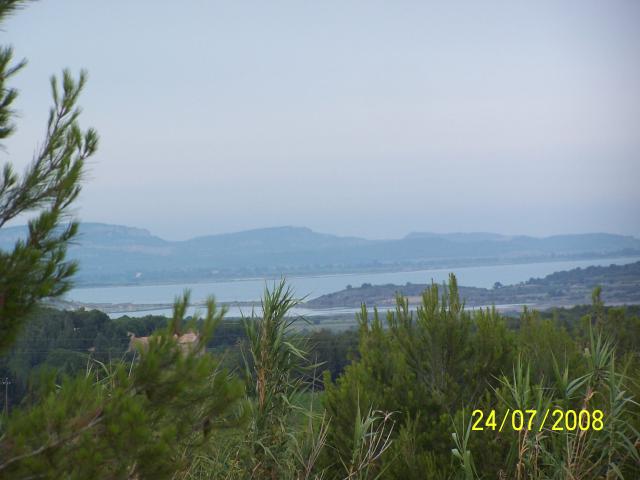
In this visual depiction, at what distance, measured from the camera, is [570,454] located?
4.48 m

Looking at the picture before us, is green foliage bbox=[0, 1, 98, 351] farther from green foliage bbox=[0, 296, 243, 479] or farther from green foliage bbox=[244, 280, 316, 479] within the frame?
green foliage bbox=[244, 280, 316, 479]

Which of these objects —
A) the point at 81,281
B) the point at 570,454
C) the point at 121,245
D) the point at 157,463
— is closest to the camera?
the point at 157,463

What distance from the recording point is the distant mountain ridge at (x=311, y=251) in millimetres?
60625

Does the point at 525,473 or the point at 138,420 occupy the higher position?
the point at 138,420

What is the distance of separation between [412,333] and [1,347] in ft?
15.1

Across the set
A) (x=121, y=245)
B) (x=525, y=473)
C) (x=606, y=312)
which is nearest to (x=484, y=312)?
(x=525, y=473)

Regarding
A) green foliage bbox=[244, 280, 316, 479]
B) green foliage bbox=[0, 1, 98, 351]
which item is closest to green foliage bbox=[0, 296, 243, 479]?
green foliage bbox=[0, 1, 98, 351]

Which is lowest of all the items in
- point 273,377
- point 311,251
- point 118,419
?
point 273,377

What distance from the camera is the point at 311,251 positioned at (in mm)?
81688

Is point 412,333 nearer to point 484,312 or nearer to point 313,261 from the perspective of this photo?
point 484,312

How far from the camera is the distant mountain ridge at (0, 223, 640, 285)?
60625 mm
